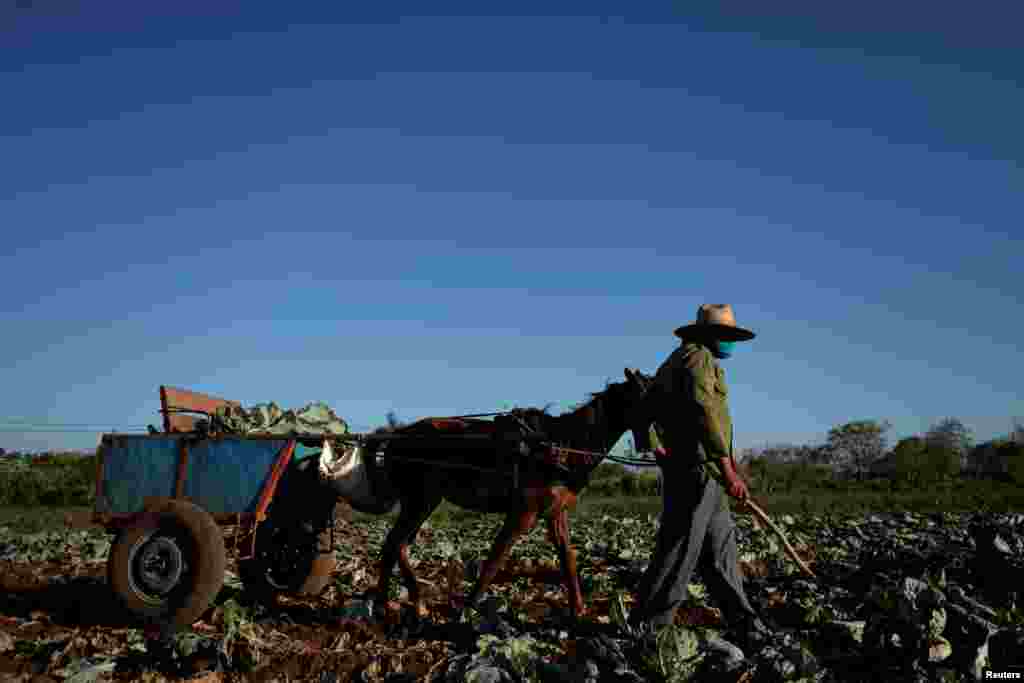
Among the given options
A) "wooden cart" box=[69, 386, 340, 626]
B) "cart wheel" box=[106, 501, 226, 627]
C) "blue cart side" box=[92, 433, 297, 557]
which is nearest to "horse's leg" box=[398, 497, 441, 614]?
"wooden cart" box=[69, 386, 340, 626]

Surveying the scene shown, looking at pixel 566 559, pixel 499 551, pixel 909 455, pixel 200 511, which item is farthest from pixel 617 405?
Result: pixel 909 455

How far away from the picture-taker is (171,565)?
7434mm

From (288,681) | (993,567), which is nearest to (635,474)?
(993,567)

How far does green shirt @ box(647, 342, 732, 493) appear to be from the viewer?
5.89 metres

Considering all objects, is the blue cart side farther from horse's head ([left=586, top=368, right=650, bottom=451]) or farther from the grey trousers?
the grey trousers

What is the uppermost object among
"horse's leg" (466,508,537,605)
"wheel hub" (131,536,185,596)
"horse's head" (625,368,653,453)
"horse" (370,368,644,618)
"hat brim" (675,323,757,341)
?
"hat brim" (675,323,757,341)

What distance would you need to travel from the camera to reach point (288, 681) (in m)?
5.84

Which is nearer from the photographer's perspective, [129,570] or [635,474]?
[129,570]

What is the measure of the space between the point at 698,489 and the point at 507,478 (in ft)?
7.40

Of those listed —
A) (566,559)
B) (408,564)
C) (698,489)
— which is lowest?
(408,564)

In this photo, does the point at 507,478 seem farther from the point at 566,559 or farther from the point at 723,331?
the point at 723,331

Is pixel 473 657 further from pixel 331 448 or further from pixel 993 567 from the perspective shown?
pixel 993 567

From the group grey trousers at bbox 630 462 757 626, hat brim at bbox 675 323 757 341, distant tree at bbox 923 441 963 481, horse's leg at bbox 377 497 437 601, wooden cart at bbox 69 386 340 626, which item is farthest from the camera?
distant tree at bbox 923 441 963 481

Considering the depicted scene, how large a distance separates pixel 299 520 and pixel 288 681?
291cm
